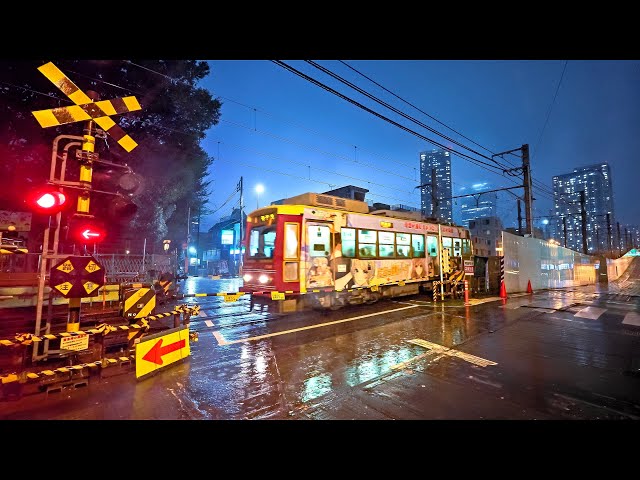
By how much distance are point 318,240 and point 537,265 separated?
15.3 meters

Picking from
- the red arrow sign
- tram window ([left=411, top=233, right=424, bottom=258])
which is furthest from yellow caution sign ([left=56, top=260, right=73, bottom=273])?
tram window ([left=411, top=233, right=424, bottom=258])

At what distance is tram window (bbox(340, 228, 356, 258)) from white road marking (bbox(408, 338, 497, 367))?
401 centimetres

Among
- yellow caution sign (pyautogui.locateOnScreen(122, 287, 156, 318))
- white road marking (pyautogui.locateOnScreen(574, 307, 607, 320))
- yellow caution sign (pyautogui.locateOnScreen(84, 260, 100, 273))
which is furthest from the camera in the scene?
white road marking (pyautogui.locateOnScreen(574, 307, 607, 320))

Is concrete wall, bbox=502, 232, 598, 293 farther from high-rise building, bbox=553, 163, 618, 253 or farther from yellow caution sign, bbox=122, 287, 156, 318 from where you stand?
high-rise building, bbox=553, 163, 618, 253

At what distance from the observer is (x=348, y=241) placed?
33.0ft

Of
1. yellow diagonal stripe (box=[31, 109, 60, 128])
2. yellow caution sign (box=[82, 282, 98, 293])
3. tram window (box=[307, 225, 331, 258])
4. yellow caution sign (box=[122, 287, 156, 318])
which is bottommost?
yellow caution sign (box=[122, 287, 156, 318])

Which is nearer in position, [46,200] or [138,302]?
[46,200]

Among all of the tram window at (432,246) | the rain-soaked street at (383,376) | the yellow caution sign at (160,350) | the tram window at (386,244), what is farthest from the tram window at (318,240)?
the tram window at (432,246)

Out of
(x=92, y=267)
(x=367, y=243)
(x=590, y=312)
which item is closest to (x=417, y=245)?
(x=367, y=243)

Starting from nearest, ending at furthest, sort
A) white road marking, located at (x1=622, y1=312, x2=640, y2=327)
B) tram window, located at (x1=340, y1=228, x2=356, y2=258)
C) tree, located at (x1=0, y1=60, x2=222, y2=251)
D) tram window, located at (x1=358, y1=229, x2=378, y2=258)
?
white road marking, located at (x1=622, y1=312, x2=640, y2=327)
tram window, located at (x1=340, y1=228, x2=356, y2=258)
tram window, located at (x1=358, y1=229, x2=378, y2=258)
tree, located at (x1=0, y1=60, x2=222, y2=251)

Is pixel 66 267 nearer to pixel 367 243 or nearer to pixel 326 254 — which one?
pixel 326 254

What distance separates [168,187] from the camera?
2183cm

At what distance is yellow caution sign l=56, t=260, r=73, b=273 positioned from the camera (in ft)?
14.0
